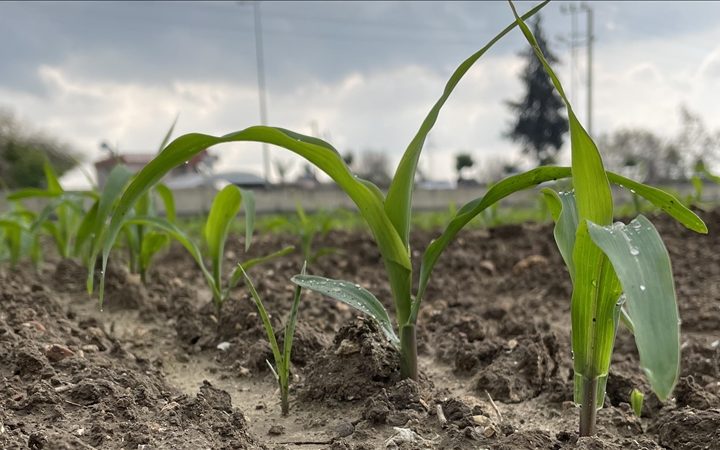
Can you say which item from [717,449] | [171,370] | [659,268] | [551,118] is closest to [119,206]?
[171,370]

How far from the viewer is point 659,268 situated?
0.70 m

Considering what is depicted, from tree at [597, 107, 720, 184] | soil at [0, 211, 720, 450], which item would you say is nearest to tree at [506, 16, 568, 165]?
tree at [597, 107, 720, 184]

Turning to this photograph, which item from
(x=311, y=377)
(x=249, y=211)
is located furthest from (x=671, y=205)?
(x=249, y=211)

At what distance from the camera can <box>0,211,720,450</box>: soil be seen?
999mm

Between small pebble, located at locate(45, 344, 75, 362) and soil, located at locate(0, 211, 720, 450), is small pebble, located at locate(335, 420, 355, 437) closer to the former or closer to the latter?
soil, located at locate(0, 211, 720, 450)

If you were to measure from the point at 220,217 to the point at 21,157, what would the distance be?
20998 mm

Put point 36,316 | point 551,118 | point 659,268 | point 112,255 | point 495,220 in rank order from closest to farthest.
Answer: point 659,268
point 36,316
point 112,255
point 495,220
point 551,118

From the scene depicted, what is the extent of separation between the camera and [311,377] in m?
1.29

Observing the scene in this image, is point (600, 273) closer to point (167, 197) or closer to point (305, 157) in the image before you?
point (305, 157)

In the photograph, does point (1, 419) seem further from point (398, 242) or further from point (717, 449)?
point (717, 449)

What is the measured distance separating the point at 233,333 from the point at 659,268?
129 cm

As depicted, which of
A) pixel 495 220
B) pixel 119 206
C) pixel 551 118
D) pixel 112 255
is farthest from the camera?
pixel 551 118

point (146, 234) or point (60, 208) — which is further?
point (60, 208)

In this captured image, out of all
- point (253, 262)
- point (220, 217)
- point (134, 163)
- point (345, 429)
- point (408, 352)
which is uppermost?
point (134, 163)
